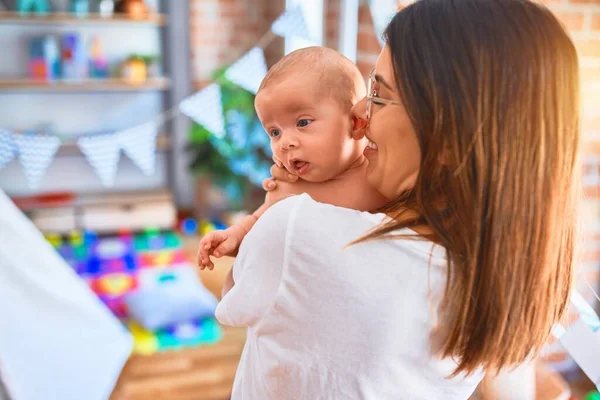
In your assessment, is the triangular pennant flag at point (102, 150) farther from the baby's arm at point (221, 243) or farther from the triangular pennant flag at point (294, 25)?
the baby's arm at point (221, 243)

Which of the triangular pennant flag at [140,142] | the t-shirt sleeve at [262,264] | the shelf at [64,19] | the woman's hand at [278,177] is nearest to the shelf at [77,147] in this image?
the triangular pennant flag at [140,142]

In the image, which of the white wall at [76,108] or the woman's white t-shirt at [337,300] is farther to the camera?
the white wall at [76,108]

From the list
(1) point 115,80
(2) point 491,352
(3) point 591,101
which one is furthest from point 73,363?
(1) point 115,80

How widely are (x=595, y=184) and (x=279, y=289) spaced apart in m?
1.69

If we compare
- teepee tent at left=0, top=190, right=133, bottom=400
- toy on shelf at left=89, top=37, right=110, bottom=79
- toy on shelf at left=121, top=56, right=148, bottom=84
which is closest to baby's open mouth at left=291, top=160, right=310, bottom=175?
teepee tent at left=0, top=190, right=133, bottom=400

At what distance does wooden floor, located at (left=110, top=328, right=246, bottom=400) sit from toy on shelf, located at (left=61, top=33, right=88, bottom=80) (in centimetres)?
212

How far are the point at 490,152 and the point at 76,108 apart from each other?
3904 millimetres

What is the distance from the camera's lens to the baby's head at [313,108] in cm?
87

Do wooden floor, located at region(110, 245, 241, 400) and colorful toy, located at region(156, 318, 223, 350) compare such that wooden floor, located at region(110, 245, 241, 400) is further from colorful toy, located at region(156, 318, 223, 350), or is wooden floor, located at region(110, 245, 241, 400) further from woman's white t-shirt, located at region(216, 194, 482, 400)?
woman's white t-shirt, located at region(216, 194, 482, 400)

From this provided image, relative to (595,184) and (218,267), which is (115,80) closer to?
(218,267)

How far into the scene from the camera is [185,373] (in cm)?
248

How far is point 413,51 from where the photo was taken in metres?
0.63

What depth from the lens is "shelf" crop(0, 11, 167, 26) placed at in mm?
3678

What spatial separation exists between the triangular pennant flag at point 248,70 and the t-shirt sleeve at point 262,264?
2.16 metres
